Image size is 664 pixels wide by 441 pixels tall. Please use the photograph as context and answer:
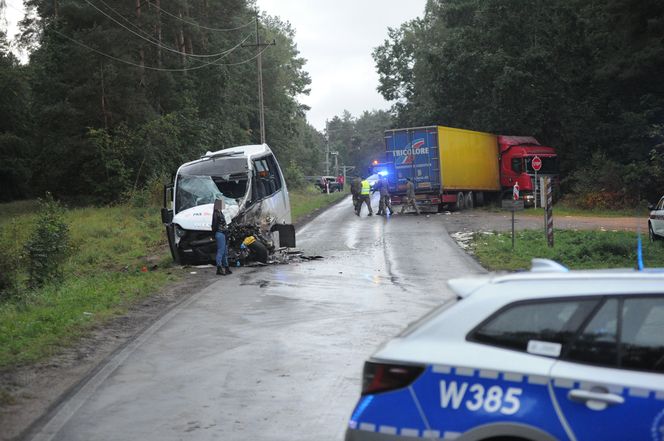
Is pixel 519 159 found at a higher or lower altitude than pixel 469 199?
higher

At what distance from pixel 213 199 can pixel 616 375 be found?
18.8 m

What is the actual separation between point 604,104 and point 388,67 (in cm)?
2947

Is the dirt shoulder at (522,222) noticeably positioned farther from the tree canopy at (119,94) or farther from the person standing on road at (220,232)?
the tree canopy at (119,94)


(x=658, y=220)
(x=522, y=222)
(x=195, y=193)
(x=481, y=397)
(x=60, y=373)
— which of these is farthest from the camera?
(x=522, y=222)

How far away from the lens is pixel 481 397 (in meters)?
4.26

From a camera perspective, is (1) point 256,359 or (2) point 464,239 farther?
(2) point 464,239

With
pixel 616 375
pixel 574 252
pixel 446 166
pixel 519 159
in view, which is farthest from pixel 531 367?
pixel 519 159

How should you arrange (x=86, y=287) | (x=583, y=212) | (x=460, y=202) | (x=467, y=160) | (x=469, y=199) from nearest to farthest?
(x=86, y=287) < (x=467, y=160) < (x=460, y=202) < (x=583, y=212) < (x=469, y=199)

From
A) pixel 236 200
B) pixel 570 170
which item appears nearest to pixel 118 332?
pixel 236 200

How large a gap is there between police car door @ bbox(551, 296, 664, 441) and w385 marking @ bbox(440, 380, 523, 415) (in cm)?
22

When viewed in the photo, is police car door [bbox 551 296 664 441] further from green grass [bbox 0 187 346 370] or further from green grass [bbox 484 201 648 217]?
green grass [bbox 484 201 648 217]

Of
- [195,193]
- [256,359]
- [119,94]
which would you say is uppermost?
[119,94]

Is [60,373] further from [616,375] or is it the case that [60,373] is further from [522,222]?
[522,222]

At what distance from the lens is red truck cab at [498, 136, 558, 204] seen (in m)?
42.8
